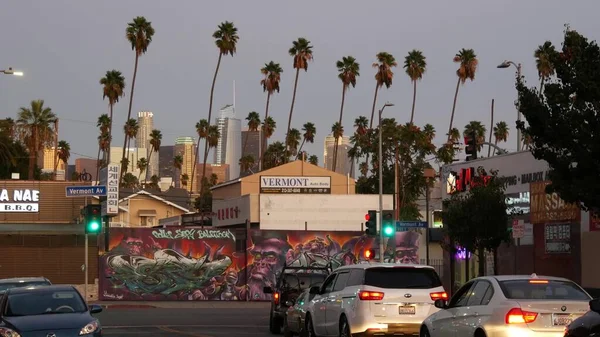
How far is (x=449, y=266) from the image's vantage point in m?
48.9

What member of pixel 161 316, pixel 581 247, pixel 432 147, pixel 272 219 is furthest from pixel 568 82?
pixel 432 147

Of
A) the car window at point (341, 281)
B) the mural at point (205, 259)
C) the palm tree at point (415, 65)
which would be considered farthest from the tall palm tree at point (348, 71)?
the car window at point (341, 281)

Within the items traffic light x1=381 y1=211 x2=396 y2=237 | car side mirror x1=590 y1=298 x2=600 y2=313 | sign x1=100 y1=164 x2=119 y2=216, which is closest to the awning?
sign x1=100 y1=164 x2=119 y2=216

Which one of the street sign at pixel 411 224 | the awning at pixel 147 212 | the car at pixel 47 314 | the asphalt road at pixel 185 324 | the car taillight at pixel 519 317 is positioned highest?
the awning at pixel 147 212

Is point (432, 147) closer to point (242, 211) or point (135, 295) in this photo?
point (242, 211)

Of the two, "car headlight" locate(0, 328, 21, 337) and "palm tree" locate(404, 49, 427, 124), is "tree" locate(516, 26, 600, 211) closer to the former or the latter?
"car headlight" locate(0, 328, 21, 337)

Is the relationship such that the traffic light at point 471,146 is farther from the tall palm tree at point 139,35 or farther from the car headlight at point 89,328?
the tall palm tree at point 139,35

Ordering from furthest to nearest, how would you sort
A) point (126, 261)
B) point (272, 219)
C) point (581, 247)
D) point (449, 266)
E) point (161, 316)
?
point (272, 219), point (126, 261), point (449, 266), point (161, 316), point (581, 247)

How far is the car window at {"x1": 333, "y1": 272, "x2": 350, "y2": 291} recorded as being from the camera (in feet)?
71.6

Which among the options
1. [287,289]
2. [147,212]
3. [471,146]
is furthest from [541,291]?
[147,212]

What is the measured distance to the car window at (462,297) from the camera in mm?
17747

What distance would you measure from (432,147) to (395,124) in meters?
3.81

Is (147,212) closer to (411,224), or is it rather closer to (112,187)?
(112,187)

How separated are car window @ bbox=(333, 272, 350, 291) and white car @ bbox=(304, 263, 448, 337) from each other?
0.12 ft
